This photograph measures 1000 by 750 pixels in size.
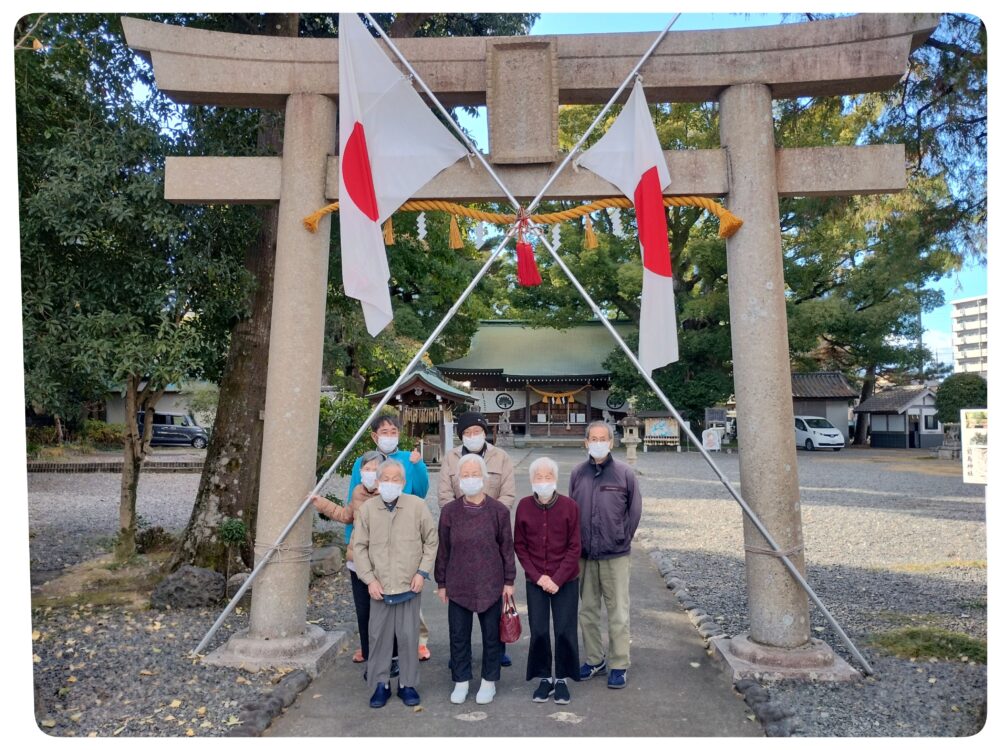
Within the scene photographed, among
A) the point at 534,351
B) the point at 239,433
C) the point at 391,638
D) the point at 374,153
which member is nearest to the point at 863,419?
the point at 534,351

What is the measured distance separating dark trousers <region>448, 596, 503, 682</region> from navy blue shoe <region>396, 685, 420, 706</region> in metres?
0.24

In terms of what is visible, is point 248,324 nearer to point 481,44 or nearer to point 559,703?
point 481,44

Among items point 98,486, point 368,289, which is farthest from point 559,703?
point 98,486

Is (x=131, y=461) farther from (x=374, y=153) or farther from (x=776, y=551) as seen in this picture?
(x=776, y=551)

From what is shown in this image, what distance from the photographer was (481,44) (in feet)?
16.5

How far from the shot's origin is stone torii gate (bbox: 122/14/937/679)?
15.5 feet

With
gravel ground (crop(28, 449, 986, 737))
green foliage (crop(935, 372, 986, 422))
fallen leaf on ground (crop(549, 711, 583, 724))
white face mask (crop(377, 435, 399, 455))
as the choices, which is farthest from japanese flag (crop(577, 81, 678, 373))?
green foliage (crop(935, 372, 986, 422))

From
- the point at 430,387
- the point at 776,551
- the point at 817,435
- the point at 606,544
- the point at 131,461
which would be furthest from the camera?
the point at 817,435

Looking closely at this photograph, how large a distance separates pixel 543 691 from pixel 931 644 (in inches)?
112

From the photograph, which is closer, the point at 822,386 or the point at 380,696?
the point at 380,696

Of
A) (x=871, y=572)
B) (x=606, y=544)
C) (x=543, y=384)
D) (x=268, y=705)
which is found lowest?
(x=871, y=572)

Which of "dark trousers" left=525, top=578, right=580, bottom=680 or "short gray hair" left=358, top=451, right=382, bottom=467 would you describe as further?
"short gray hair" left=358, top=451, right=382, bottom=467

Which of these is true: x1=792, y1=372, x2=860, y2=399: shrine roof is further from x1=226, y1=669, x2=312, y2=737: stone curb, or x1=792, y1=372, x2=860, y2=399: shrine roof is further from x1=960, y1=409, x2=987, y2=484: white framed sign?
x1=226, y1=669, x2=312, y2=737: stone curb

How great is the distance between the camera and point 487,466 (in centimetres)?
481
